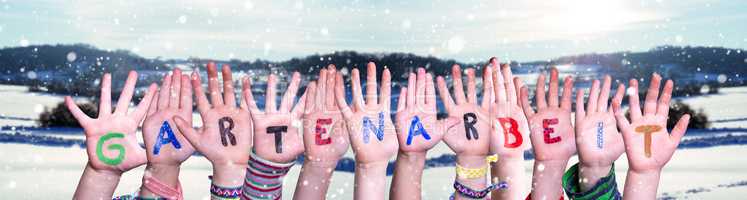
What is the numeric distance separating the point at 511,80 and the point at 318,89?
41.0 inches

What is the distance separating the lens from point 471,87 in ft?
14.7

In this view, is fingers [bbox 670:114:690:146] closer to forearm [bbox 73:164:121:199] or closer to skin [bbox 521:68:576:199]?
skin [bbox 521:68:576:199]

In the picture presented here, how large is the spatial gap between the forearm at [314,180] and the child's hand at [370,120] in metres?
0.16

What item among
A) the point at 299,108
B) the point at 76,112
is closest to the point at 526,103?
the point at 299,108

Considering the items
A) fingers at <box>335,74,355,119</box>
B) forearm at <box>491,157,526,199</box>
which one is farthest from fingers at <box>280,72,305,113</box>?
forearm at <box>491,157,526,199</box>

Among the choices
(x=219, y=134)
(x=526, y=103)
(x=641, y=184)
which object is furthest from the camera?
(x=526, y=103)

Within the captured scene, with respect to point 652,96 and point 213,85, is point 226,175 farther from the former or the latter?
point 652,96

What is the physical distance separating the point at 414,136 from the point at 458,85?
0.37m

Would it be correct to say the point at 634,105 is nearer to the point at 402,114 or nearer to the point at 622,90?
the point at 622,90

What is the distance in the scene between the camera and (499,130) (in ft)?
14.7

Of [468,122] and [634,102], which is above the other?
[634,102]

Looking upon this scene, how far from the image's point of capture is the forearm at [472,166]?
4289 millimetres

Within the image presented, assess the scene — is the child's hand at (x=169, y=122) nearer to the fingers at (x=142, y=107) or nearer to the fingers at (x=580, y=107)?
the fingers at (x=142, y=107)

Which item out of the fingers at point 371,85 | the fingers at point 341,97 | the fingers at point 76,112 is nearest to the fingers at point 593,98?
the fingers at point 371,85
